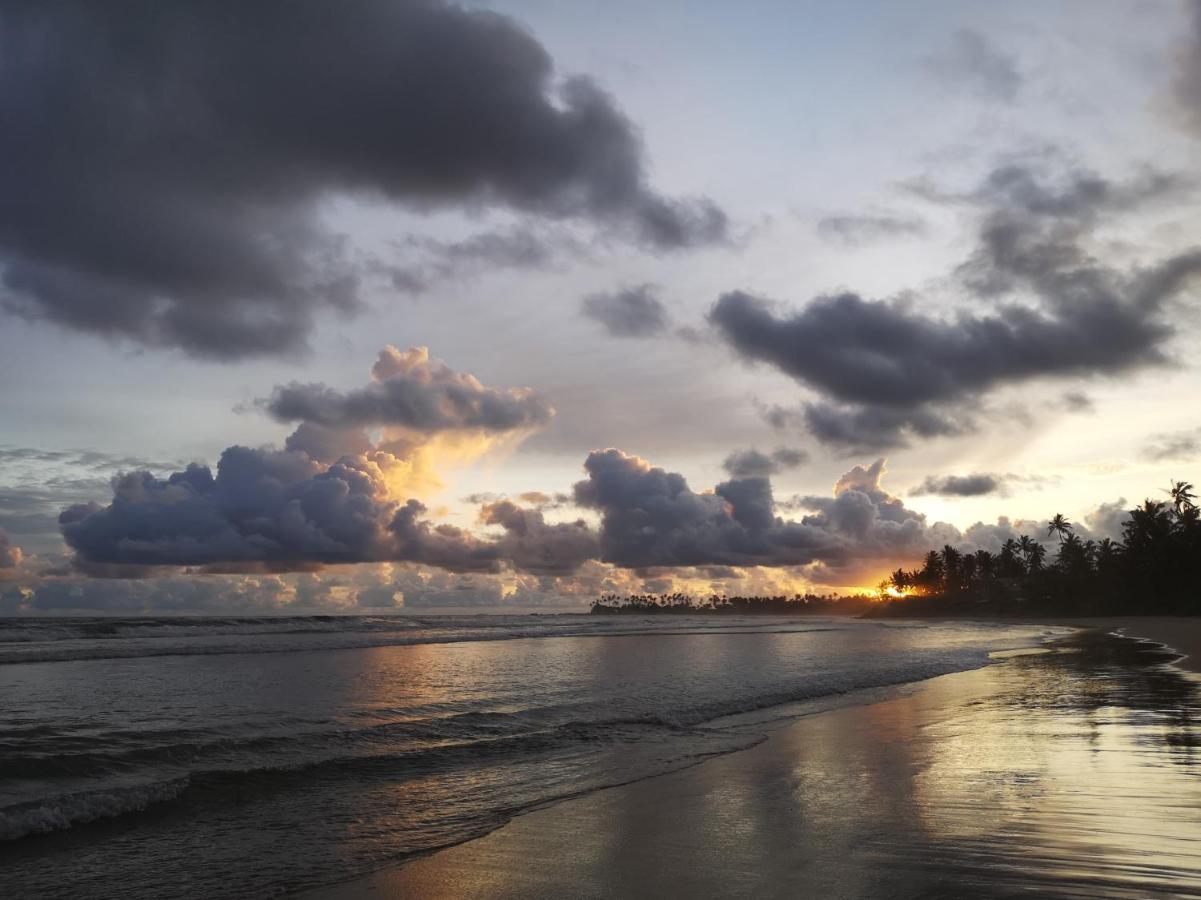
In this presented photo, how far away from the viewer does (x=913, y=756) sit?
40.7 ft

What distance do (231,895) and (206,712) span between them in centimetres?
1275

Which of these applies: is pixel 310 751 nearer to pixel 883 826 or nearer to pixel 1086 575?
pixel 883 826

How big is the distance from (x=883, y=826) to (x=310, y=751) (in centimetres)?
990

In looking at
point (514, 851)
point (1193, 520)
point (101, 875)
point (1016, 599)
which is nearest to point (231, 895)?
point (101, 875)

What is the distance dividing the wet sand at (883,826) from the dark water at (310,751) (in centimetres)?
105

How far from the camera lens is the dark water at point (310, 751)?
27.7 feet

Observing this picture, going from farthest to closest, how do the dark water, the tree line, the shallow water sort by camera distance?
the tree line < the dark water < the shallow water

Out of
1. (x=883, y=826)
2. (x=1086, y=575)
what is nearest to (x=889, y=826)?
(x=883, y=826)

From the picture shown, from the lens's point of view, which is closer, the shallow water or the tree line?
the shallow water

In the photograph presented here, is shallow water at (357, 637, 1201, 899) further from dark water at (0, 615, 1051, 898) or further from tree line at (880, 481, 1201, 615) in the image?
tree line at (880, 481, 1201, 615)

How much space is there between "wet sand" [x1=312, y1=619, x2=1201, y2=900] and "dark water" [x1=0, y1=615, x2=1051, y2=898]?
3.45ft

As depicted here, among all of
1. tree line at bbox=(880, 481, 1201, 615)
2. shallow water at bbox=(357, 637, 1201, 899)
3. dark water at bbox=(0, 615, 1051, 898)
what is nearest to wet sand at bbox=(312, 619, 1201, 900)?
shallow water at bbox=(357, 637, 1201, 899)

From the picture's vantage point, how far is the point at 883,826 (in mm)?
8203

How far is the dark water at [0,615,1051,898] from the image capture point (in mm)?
8438
